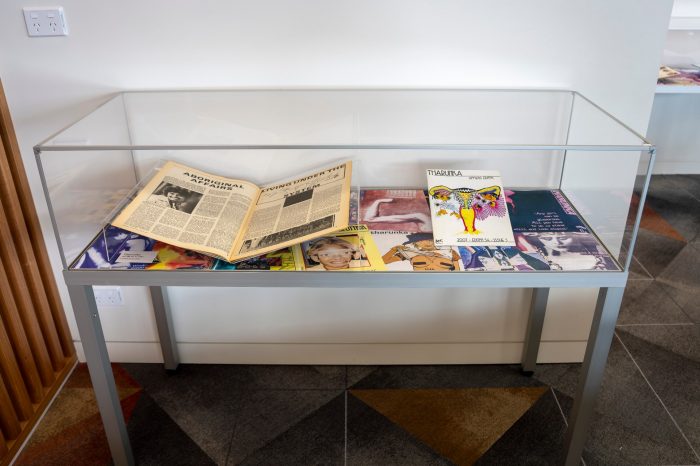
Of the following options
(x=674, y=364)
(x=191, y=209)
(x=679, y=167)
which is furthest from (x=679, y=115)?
(x=191, y=209)

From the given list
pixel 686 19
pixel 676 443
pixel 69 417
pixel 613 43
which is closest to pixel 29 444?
pixel 69 417

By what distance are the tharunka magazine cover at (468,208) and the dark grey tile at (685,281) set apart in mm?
1569

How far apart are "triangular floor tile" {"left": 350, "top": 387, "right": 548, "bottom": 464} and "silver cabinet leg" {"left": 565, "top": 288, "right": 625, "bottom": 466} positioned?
0.31 metres

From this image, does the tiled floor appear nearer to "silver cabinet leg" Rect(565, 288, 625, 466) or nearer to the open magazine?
"silver cabinet leg" Rect(565, 288, 625, 466)

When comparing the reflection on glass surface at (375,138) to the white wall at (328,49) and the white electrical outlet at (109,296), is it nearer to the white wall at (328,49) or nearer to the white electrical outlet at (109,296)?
the white wall at (328,49)

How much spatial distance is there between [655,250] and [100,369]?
9.58 feet

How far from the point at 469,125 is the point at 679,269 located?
186 centimetres

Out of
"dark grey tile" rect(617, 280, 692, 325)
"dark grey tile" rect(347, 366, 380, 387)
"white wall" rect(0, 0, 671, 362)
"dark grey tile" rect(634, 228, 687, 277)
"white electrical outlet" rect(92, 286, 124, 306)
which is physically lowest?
"dark grey tile" rect(347, 366, 380, 387)

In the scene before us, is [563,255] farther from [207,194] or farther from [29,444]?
[29,444]

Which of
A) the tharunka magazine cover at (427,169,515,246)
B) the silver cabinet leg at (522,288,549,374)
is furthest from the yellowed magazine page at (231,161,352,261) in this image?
the silver cabinet leg at (522,288,549,374)

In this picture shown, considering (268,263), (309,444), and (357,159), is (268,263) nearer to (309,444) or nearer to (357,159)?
(357,159)

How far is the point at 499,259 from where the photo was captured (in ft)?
5.53

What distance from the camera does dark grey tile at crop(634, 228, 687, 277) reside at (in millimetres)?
3210

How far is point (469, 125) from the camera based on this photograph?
6.64ft
